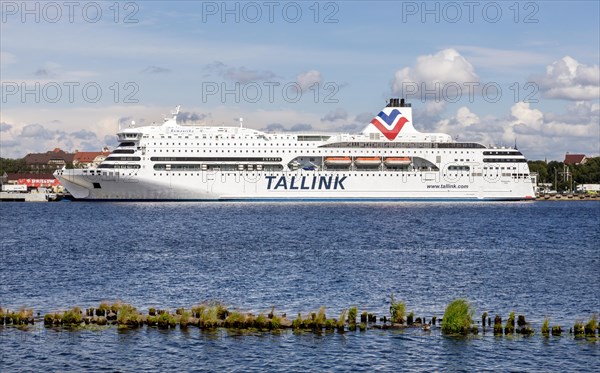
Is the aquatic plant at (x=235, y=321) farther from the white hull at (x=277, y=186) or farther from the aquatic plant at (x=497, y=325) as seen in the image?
the white hull at (x=277, y=186)

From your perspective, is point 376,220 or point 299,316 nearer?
point 299,316

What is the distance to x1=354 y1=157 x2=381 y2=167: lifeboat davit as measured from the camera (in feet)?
393

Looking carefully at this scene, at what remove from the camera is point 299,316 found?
29812 millimetres

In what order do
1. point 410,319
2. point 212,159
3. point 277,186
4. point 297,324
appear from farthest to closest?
point 277,186 → point 212,159 → point 410,319 → point 297,324

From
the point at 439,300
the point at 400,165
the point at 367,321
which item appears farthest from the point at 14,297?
the point at 400,165

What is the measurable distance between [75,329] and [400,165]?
94246mm

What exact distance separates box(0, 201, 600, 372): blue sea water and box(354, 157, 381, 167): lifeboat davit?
3435 cm

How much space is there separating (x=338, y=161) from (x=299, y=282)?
260ft

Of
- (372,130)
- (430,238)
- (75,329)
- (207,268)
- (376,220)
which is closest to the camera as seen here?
(75,329)

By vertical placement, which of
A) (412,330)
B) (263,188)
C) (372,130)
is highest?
(372,130)

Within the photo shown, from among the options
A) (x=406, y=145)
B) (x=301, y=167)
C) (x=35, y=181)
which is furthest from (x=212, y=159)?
(x=35, y=181)

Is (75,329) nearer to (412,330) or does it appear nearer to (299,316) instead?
(299,316)

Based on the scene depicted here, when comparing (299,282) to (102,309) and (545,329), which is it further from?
(545,329)

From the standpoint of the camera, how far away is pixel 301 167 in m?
119
